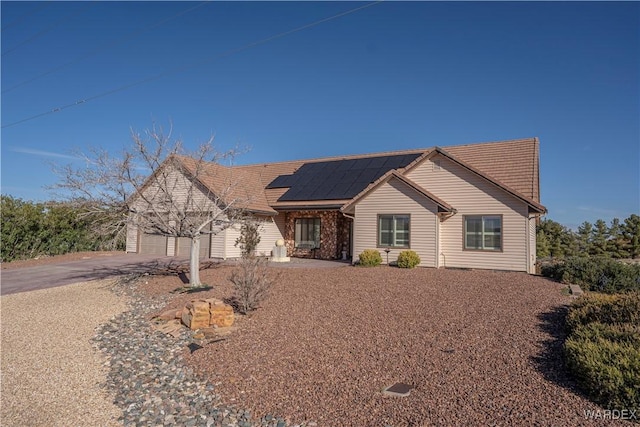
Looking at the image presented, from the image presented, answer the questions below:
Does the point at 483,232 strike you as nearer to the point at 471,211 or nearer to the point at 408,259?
the point at 471,211

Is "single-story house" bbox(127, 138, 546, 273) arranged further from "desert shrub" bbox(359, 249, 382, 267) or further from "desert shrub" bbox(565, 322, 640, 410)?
"desert shrub" bbox(565, 322, 640, 410)

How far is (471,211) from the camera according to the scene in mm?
15531

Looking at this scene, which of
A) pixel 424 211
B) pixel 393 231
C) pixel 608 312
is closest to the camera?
pixel 608 312

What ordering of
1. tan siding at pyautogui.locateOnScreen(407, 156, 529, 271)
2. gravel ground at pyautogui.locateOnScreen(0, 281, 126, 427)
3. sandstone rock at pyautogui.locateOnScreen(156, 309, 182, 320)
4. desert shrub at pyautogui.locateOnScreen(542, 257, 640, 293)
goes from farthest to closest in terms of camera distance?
tan siding at pyautogui.locateOnScreen(407, 156, 529, 271)
desert shrub at pyautogui.locateOnScreen(542, 257, 640, 293)
sandstone rock at pyautogui.locateOnScreen(156, 309, 182, 320)
gravel ground at pyautogui.locateOnScreen(0, 281, 126, 427)

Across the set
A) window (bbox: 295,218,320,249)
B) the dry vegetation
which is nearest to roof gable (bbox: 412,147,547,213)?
the dry vegetation

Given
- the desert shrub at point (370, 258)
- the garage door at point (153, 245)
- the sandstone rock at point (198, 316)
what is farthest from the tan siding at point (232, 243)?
the sandstone rock at point (198, 316)

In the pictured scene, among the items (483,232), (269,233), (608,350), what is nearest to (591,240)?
(483,232)

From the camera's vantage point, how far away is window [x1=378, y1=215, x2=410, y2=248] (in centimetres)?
1599

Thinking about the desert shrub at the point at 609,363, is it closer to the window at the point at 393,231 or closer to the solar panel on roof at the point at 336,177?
the window at the point at 393,231

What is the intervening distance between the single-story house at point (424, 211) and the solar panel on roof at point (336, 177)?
0.20 ft

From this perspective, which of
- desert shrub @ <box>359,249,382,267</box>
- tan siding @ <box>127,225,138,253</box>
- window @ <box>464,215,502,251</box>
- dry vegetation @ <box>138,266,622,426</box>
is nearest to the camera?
dry vegetation @ <box>138,266,622,426</box>

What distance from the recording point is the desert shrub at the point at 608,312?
20.6 ft

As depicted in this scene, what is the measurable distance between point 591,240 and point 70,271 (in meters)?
28.6

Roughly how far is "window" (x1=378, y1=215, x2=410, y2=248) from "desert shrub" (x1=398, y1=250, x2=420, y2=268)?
3.15 ft
